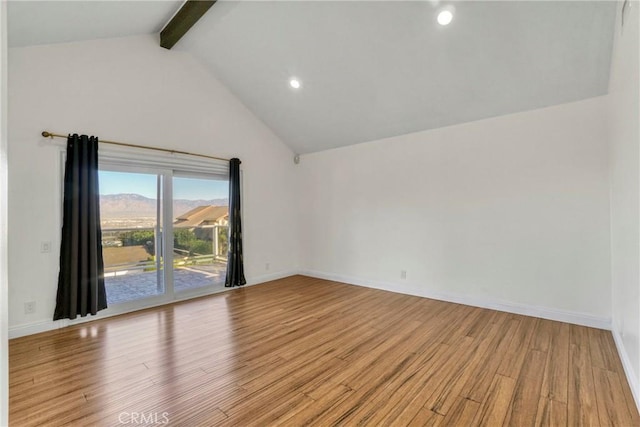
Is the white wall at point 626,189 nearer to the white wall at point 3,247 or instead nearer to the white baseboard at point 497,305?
the white baseboard at point 497,305

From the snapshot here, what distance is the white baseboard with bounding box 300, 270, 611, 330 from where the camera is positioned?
3.10 metres

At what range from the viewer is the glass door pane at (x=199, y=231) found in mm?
4305

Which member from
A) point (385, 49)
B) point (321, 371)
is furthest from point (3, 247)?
point (385, 49)

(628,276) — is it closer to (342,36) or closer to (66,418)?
(342,36)

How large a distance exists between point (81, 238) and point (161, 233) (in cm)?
95

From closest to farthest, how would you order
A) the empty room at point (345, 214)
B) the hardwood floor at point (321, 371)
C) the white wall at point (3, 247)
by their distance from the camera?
the white wall at point (3, 247) < the hardwood floor at point (321, 371) < the empty room at point (345, 214)

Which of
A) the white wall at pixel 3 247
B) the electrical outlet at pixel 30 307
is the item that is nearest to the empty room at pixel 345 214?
the electrical outlet at pixel 30 307

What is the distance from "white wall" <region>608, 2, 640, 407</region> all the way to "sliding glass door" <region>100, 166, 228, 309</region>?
4.65 metres

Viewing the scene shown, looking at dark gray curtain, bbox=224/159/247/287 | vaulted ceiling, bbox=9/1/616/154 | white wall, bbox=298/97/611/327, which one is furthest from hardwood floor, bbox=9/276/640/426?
vaulted ceiling, bbox=9/1/616/154

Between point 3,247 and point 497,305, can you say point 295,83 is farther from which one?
point 3,247

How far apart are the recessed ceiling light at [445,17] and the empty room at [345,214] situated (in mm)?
21

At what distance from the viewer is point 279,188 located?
5.66m

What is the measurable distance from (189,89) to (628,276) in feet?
17.2

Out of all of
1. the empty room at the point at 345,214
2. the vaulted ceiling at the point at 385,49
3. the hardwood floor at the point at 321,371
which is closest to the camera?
the hardwood floor at the point at 321,371
